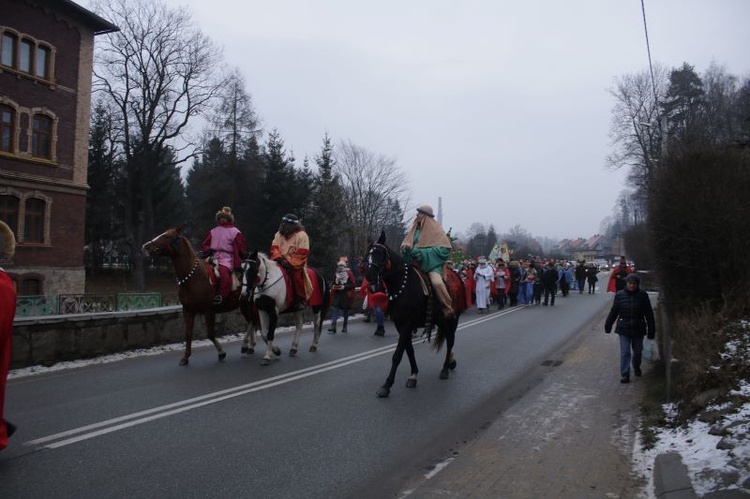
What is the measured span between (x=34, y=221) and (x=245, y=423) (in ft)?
89.9

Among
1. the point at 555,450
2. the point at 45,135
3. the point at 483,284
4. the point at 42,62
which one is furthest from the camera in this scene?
the point at 45,135

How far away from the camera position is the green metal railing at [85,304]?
1112cm

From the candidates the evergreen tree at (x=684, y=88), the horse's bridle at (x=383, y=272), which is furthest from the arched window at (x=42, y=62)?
the evergreen tree at (x=684, y=88)

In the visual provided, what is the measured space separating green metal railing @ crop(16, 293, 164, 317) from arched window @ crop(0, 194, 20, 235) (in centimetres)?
1487

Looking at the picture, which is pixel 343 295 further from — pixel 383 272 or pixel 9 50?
pixel 9 50

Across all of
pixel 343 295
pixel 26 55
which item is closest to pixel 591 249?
pixel 26 55

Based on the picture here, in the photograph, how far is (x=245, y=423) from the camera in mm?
6320

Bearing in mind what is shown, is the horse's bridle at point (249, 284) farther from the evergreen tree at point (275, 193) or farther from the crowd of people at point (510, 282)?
the evergreen tree at point (275, 193)

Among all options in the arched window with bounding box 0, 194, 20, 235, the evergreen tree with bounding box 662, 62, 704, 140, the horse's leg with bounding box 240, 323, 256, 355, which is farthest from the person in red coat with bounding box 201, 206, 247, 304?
the evergreen tree with bounding box 662, 62, 704, 140

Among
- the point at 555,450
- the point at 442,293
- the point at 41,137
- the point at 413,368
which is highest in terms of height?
the point at 41,137

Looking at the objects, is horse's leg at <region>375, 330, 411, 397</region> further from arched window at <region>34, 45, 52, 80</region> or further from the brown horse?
arched window at <region>34, 45, 52, 80</region>

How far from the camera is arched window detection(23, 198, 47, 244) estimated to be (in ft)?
92.5

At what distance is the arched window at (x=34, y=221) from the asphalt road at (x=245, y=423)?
22.0 meters

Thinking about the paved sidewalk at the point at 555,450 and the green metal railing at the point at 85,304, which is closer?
the paved sidewalk at the point at 555,450
